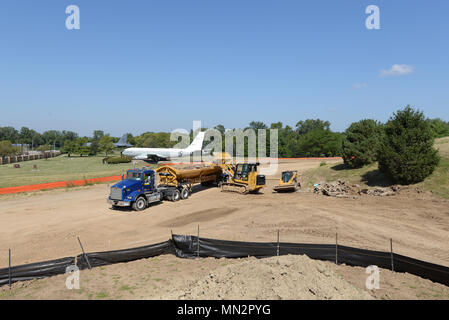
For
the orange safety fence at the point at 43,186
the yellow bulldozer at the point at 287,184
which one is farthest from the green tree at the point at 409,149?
the orange safety fence at the point at 43,186

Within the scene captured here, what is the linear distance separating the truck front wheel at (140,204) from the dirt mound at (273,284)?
1231 cm

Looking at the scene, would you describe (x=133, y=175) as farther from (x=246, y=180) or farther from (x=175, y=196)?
(x=246, y=180)

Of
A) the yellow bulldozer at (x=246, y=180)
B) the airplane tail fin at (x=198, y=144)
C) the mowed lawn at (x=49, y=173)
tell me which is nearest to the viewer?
the yellow bulldozer at (x=246, y=180)

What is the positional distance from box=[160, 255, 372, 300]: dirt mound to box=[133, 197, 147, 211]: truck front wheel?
1231 centimetres

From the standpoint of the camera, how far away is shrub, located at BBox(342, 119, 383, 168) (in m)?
30.9

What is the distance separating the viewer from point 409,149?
23781 millimetres

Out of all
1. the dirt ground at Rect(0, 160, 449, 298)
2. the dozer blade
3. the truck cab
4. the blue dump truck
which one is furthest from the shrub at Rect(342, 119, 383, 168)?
the truck cab

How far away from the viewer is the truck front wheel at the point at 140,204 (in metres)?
20.5

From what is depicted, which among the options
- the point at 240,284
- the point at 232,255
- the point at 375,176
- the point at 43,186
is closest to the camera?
the point at 240,284

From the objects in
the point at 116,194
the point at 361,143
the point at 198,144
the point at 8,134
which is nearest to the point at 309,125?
the point at 198,144

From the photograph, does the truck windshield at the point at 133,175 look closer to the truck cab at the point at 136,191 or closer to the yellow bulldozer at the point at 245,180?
the truck cab at the point at 136,191

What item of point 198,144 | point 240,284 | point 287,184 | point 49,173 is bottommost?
point 240,284

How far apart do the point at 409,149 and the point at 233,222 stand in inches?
680
